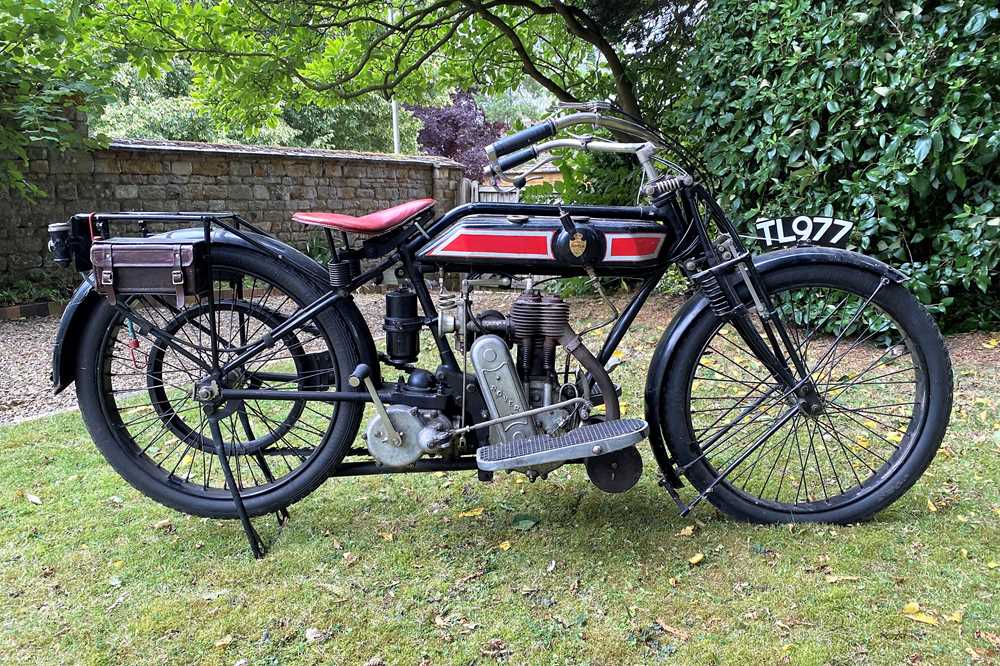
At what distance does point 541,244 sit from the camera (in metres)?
2.33

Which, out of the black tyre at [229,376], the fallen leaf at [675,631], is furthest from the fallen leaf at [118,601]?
the fallen leaf at [675,631]

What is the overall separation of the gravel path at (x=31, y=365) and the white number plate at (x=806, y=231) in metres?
3.06

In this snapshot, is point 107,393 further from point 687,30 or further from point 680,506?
point 687,30

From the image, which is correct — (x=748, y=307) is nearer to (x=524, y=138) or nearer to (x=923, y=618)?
(x=524, y=138)

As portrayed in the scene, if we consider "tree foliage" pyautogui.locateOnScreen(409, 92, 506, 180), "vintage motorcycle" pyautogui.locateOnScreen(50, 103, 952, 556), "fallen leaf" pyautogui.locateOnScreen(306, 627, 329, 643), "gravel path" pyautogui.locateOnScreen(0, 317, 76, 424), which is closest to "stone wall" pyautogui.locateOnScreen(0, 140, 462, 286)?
"gravel path" pyautogui.locateOnScreen(0, 317, 76, 424)

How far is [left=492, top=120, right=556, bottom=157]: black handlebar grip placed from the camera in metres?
2.27

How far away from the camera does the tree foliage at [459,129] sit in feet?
76.1

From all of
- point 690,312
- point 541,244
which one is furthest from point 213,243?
point 690,312

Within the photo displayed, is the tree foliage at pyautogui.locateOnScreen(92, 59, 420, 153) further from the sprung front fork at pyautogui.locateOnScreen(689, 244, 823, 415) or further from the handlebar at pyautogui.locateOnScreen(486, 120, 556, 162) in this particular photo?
the sprung front fork at pyautogui.locateOnScreen(689, 244, 823, 415)

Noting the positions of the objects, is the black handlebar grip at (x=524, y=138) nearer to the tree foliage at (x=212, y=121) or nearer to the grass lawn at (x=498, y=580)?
the grass lawn at (x=498, y=580)

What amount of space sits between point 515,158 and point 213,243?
1101 millimetres

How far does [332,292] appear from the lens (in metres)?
2.50

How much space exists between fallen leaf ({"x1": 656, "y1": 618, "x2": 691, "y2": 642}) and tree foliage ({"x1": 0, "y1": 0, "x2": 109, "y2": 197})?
16.2 ft

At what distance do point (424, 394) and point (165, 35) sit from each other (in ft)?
17.8
